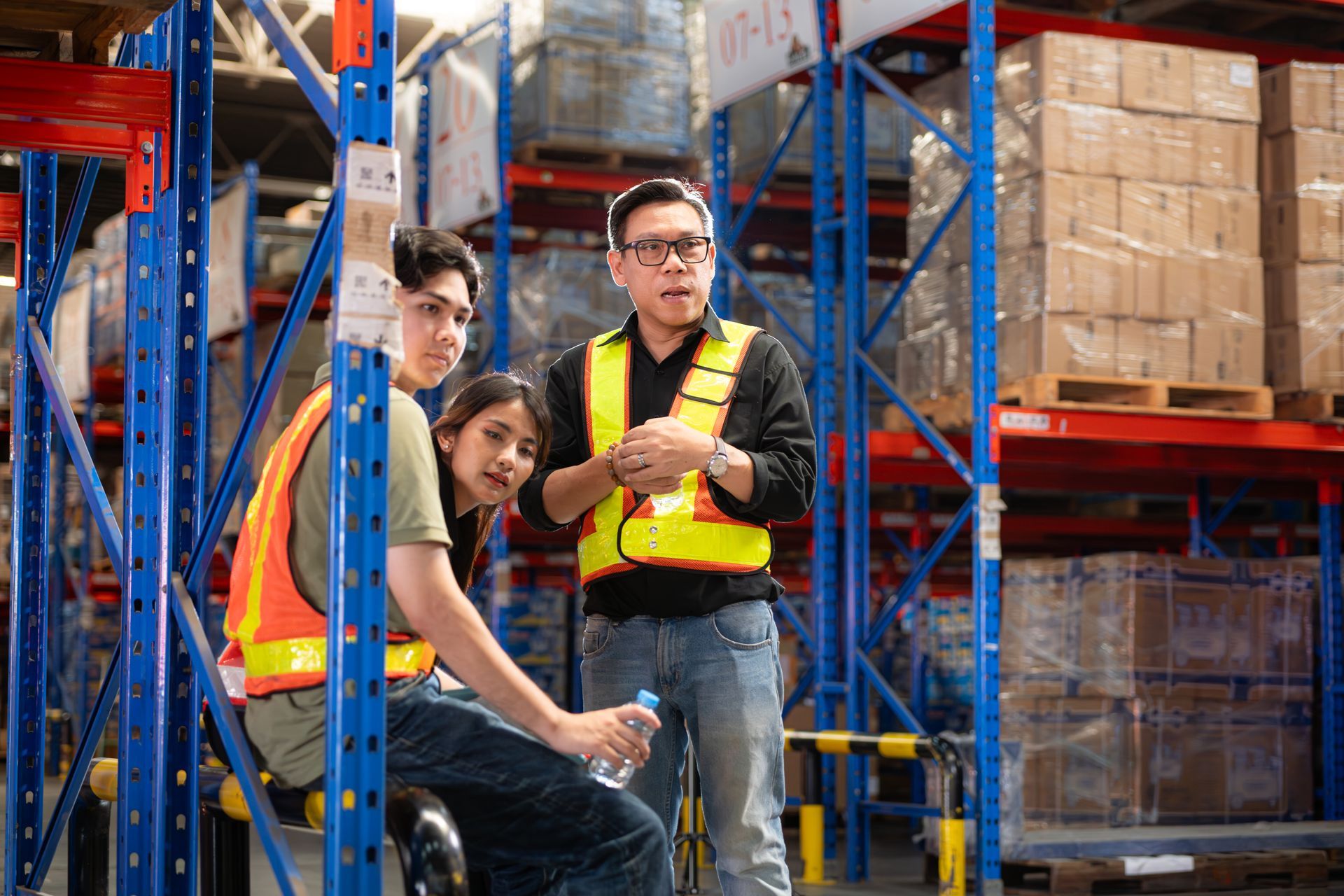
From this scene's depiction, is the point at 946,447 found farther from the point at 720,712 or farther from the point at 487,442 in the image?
the point at 487,442

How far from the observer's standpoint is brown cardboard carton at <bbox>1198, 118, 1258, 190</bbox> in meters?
7.21

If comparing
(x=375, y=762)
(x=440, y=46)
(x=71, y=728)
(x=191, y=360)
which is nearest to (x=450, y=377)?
(x=440, y=46)

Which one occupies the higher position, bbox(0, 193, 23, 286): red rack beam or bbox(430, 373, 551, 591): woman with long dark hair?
bbox(0, 193, 23, 286): red rack beam

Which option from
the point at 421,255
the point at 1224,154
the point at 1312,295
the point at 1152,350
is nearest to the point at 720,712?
the point at 421,255

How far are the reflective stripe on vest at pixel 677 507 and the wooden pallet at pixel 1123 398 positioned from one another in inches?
148

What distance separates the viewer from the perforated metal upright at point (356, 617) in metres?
2.44

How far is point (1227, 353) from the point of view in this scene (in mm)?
7223

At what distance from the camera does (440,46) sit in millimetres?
10391

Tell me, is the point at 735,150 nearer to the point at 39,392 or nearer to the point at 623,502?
the point at 39,392

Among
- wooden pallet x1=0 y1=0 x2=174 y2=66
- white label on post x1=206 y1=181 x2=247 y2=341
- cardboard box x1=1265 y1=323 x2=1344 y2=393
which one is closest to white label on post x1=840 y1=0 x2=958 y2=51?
cardboard box x1=1265 y1=323 x2=1344 y2=393

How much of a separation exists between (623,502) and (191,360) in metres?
1.21

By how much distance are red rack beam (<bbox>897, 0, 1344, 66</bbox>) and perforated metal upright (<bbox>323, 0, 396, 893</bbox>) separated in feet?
17.5

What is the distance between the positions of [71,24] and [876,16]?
13.7ft

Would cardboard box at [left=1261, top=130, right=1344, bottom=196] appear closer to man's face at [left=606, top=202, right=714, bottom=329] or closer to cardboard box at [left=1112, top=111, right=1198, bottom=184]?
cardboard box at [left=1112, top=111, right=1198, bottom=184]
